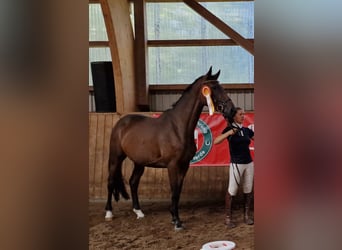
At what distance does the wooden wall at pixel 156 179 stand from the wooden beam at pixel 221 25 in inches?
71.5

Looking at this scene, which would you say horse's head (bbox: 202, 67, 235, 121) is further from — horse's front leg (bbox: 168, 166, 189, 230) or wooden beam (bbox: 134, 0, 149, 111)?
wooden beam (bbox: 134, 0, 149, 111)

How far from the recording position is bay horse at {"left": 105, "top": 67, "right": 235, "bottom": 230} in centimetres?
413

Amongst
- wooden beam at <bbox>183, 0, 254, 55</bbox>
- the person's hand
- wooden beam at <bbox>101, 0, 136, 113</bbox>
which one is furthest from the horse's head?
wooden beam at <bbox>183, 0, 254, 55</bbox>

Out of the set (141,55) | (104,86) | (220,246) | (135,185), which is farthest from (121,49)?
(220,246)

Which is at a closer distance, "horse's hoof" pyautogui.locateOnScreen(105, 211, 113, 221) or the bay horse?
the bay horse

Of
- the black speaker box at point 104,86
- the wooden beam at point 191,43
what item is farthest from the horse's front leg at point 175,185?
the wooden beam at point 191,43

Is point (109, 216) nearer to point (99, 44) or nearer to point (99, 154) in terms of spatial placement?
point (99, 154)

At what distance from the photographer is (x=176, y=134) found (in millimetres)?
4270

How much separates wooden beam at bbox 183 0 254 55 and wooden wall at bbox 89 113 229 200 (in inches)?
71.5

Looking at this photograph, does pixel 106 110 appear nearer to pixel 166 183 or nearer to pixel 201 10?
pixel 166 183

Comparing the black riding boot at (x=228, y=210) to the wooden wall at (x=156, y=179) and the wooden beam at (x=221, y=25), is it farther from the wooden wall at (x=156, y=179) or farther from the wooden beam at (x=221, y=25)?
the wooden beam at (x=221, y=25)

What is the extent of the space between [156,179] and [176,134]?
5.44 ft
